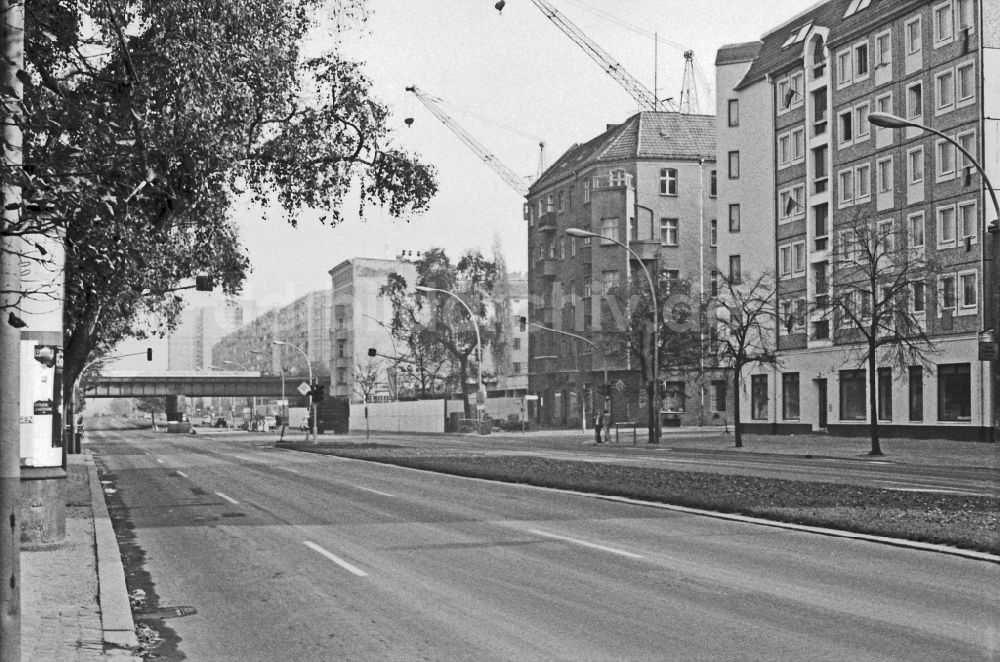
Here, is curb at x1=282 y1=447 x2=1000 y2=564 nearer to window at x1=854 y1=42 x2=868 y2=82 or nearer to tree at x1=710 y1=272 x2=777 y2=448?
tree at x1=710 y1=272 x2=777 y2=448

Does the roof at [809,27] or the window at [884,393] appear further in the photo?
the roof at [809,27]

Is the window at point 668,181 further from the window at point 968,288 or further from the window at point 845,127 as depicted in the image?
the window at point 968,288

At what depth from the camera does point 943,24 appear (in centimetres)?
4469

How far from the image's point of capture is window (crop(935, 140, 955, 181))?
44.2 metres

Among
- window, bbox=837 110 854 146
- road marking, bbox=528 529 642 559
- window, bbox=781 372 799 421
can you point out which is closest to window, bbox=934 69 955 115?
window, bbox=837 110 854 146

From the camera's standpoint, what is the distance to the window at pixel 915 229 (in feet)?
148

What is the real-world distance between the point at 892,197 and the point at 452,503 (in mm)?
35115

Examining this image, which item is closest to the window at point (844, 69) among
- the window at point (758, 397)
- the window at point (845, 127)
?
the window at point (845, 127)

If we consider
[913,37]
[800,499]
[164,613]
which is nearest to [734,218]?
[913,37]

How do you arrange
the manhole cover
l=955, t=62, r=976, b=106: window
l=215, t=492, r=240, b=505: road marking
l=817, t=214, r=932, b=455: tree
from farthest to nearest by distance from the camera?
l=955, t=62, r=976, b=106: window
l=817, t=214, r=932, b=455: tree
l=215, t=492, r=240, b=505: road marking
the manhole cover

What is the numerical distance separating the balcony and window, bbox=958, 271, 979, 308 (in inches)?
1785

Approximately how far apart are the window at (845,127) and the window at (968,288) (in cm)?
1020

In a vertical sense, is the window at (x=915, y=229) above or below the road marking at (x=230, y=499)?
above

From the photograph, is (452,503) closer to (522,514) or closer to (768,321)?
(522,514)
